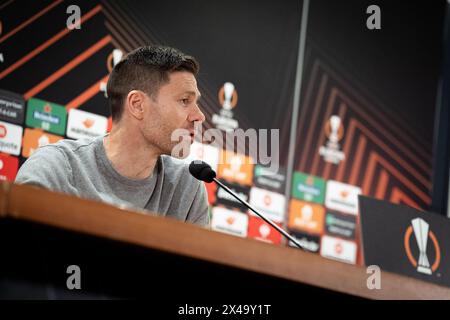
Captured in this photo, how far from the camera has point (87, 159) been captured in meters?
2.54

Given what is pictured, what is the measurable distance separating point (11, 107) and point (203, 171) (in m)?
1.50

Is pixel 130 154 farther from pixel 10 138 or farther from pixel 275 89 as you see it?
pixel 275 89

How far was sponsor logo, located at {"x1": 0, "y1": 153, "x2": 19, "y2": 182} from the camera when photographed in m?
3.56

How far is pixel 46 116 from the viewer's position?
12.1ft

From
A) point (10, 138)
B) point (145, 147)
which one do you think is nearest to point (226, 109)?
point (10, 138)

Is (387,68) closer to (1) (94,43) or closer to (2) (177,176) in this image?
(1) (94,43)

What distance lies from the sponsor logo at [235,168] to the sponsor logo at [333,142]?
57 centimetres

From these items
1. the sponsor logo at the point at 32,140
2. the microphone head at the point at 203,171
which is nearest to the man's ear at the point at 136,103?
the microphone head at the point at 203,171

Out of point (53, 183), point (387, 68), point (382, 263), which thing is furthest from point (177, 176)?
point (387, 68)

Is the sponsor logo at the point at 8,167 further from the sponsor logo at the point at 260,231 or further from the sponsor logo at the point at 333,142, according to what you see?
→ the sponsor logo at the point at 333,142

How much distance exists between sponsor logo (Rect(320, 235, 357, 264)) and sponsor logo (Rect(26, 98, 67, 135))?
5.63 feet

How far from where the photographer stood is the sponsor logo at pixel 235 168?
4238mm
